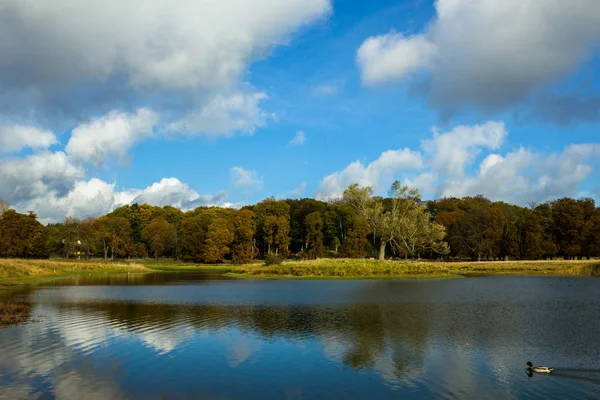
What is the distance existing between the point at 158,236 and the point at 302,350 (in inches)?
4186

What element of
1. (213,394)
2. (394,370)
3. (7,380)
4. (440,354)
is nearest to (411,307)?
(440,354)

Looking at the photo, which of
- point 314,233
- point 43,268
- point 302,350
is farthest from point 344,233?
point 302,350

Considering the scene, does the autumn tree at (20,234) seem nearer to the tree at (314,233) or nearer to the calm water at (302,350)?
the tree at (314,233)

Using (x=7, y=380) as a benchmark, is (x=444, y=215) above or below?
above

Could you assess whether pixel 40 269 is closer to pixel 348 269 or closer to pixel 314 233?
pixel 348 269

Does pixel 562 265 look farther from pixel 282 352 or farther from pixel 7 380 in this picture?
pixel 7 380

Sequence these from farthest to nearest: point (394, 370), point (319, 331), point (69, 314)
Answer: point (69, 314) < point (319, 331) < point (394, 370)

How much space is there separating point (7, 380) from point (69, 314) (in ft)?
49.2

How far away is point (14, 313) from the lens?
2844cm

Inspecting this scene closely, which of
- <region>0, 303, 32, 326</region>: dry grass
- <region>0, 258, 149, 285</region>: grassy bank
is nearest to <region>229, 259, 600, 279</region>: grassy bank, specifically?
<region>0, 258, 149, 285</region>: grassy bank

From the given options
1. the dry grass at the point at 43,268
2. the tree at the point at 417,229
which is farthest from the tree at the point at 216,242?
the tree at the point at 417,229

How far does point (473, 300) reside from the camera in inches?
1459

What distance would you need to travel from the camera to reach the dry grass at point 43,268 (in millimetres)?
56375

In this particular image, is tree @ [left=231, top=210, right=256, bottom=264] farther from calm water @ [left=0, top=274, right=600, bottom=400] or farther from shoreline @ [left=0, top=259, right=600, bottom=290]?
calm water @ [left=0, top=274, right=600, bottom=400]
